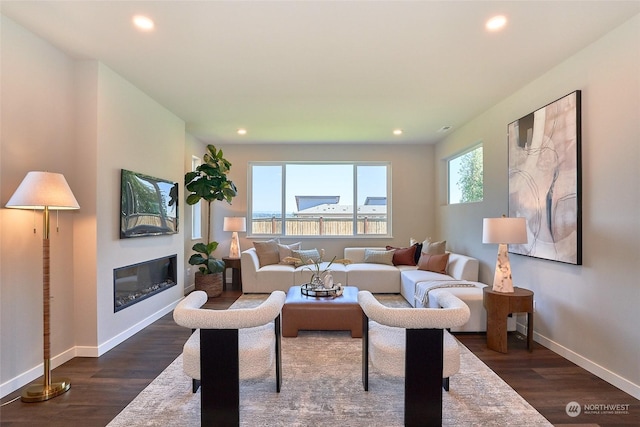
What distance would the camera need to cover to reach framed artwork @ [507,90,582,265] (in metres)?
2.74

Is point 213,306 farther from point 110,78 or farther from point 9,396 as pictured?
point 110,78

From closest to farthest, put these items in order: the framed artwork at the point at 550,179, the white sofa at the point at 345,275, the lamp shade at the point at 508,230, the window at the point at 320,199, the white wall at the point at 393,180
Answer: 1. the framed artwork at the point at 550,179
2. the lamp shade at the point at 508,230
3. the white sofa at the point at 345,275
4. the white wall at the point at 393,180
5. the window at the point at 320,199

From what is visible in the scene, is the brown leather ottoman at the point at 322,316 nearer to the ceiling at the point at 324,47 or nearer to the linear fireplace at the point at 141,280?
the linear fireplace at the point at 141,280

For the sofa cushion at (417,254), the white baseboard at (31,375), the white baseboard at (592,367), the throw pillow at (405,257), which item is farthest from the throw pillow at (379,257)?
the white baseboard at (31,375)

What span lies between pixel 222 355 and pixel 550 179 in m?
3.26

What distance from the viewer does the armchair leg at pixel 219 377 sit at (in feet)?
6.18

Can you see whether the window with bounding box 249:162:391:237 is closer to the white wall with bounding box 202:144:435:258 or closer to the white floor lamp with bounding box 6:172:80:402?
the white wall with bounding box 202:144:435:258

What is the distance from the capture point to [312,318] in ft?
11.1

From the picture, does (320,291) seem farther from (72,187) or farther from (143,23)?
(143,23)

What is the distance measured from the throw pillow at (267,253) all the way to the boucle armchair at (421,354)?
11.8 feet

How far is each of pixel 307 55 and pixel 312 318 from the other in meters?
2.60

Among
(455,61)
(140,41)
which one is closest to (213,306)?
(140,41)

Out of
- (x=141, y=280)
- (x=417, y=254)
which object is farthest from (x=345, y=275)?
(x=141, y=280)

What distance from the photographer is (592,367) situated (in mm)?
2596
